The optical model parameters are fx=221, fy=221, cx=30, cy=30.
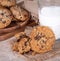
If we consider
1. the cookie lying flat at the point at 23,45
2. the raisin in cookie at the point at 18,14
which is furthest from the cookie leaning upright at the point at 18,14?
the cookie lying flat at the point at 23,45

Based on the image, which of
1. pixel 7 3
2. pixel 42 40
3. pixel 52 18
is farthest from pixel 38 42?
pixel 7 3

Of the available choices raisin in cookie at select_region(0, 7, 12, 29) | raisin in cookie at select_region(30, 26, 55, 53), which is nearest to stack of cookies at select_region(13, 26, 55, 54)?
raisin in cookie at select_region(30, 26, 55, 53)

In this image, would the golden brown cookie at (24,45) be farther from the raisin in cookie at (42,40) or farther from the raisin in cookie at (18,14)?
the raisin in cookie at (18,14)

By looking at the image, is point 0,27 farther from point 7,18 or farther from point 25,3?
point 25,3

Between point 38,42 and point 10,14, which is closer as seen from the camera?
point 38,42

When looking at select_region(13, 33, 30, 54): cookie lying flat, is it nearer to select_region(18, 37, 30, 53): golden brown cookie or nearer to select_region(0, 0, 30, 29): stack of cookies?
select_region(18, 37, 30, 53): golden brown cookie

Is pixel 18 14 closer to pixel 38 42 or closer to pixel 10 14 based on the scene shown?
pixel 10 14
